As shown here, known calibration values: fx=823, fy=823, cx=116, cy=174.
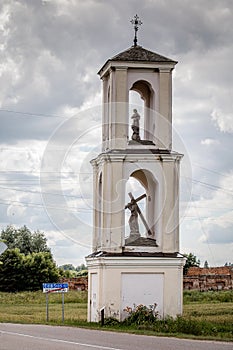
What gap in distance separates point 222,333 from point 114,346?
18.9 ft

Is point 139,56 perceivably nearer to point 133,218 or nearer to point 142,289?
point 133,218

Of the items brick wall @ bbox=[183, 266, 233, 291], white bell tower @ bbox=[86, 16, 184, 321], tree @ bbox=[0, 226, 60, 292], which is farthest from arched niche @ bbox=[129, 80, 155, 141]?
tree @ bbox=[0, 226, 60, 292]

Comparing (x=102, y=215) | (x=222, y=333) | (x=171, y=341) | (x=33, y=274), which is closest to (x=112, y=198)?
(x=102, y=215)

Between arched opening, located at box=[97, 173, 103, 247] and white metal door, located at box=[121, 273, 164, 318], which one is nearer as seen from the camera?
white metal door, located at box=[121, 273, 164, 318]

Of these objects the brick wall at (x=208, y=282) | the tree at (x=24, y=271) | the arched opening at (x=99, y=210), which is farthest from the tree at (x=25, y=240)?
the arched opening at (x=99, y=210)

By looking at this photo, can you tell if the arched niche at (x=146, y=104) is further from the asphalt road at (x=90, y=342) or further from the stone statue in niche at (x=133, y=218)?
the asphalt road at (x=90, y=342)

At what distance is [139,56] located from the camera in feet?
96.1

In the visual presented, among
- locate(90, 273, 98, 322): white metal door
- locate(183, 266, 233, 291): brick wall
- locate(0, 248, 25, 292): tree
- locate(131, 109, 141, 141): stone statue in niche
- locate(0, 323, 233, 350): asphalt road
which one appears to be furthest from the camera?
locate(0, 248, 25, 292): tree

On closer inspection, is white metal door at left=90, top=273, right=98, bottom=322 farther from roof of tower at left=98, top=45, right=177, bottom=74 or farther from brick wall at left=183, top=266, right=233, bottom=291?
brick wall at left=183, top=266, right=233, bottom=291

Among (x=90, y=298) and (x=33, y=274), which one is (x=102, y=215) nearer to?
(x=90, y=298)

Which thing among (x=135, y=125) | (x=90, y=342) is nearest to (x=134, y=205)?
(x=135, y=125)

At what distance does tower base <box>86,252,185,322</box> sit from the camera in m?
28.0

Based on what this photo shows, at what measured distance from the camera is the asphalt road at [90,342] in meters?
18.0

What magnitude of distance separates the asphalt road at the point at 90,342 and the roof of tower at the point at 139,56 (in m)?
10.2
